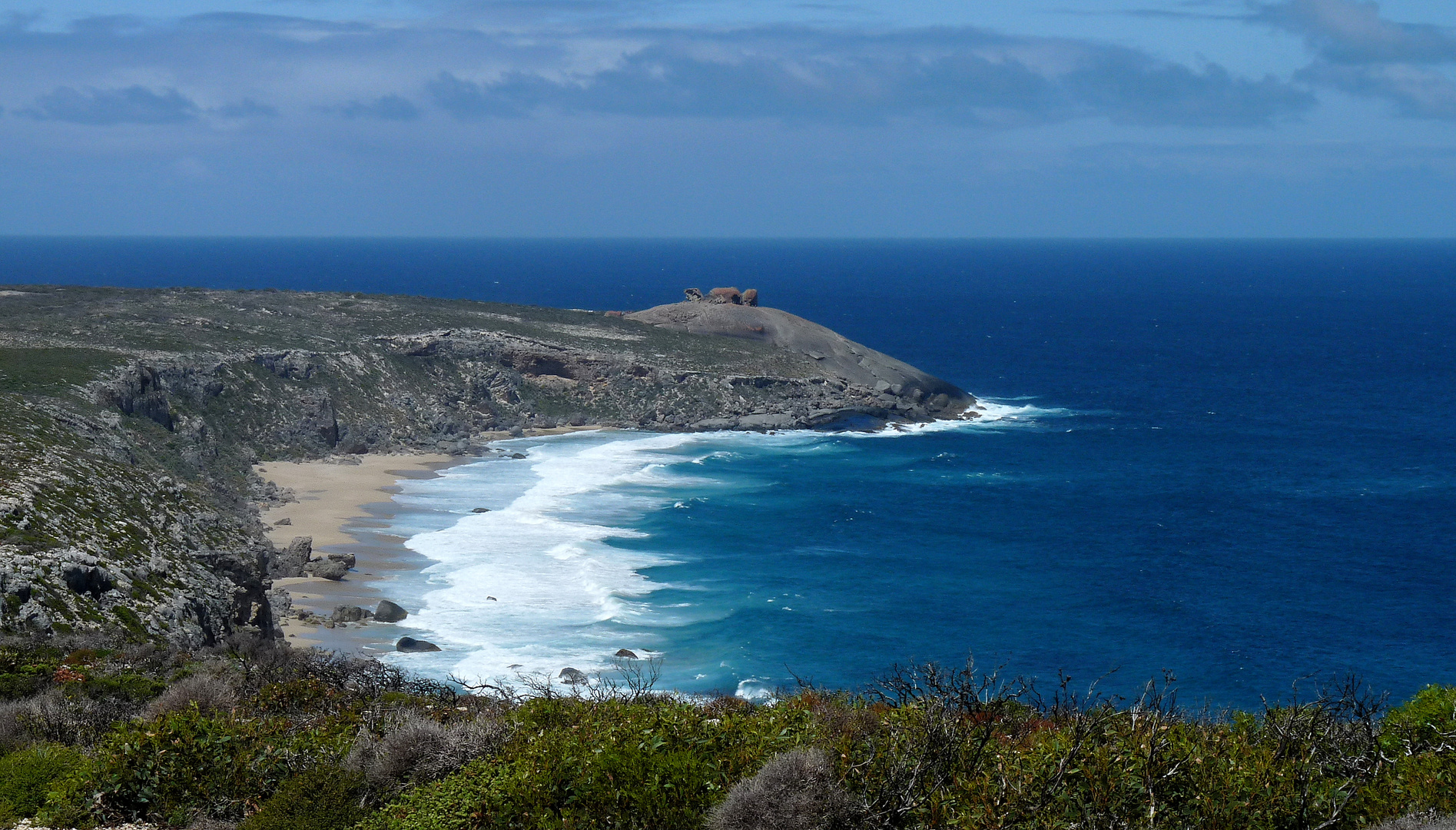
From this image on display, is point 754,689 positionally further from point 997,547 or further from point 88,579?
point 997,547

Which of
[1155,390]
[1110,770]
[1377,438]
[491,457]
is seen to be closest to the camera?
[1110,770]

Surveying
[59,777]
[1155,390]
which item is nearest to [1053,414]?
[1155,390]

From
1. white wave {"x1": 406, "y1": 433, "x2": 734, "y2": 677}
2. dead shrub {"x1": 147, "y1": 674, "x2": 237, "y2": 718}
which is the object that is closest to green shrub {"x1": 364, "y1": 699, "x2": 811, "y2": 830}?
dead shrub {"x1": 147, "y1": 674, "x2": 237, "y2": 718}

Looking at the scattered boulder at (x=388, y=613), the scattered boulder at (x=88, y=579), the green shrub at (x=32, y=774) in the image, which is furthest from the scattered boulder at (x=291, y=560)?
the green shrub at (x=32, y=774)

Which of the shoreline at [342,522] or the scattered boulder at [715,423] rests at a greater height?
the scattered boulder at [715,423]

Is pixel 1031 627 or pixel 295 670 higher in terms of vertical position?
pixel 295 670

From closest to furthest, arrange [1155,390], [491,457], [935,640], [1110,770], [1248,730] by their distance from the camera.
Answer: [1110,770] → [1248,730] → [935,640] → [491,457] → [1155,390]

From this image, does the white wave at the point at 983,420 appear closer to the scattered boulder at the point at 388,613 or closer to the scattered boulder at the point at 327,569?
the scattered boulder at the point at 327,569

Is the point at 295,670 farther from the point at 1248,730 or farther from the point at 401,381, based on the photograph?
the point at 401,381
